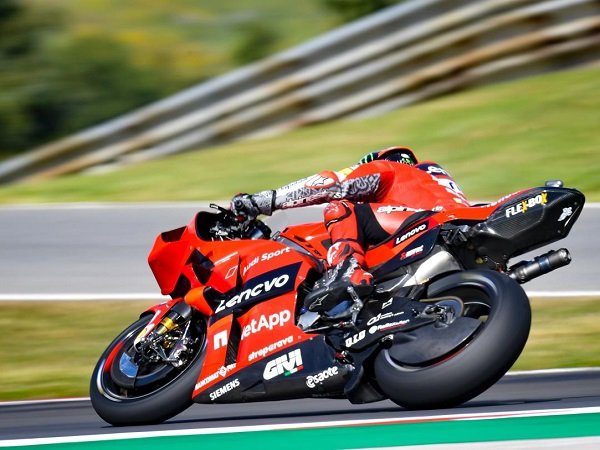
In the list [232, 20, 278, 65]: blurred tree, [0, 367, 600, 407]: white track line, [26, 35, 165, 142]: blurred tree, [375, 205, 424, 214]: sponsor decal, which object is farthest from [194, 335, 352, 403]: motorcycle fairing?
[232, 20, 278, 65]: blurred tree

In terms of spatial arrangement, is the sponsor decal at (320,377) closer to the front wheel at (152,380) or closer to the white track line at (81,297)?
the front wheel at (152,380)

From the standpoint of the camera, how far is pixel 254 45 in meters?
16.5

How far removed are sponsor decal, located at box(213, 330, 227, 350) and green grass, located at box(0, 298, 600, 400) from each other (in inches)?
65.0

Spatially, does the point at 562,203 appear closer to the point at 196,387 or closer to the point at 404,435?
the point at 404,435

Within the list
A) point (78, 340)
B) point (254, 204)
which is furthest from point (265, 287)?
point (78, 340)

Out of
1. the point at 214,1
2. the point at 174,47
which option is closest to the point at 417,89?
the point at 174,47

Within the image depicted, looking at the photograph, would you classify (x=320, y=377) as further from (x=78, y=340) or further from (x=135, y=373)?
(x=78, y=340)

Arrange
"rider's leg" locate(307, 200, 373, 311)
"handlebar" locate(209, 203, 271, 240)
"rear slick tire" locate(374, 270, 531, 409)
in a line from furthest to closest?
1. "handlebar" locate(209, 203, 271, 240)
2. "rider's leg" locate(307, 200, 373, 311)
3. "rear slick tire" locate(374, 270, 531, 409)

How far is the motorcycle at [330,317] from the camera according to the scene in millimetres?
4430

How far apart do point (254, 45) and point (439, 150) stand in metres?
5.89

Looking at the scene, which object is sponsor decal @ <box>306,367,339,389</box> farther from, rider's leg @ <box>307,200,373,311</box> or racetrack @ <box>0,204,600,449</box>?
rider's leg @ <box>307,200,373,311</box>

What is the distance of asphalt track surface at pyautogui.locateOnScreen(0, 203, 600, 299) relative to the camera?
845 centimetres

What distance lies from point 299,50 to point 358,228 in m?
7.54

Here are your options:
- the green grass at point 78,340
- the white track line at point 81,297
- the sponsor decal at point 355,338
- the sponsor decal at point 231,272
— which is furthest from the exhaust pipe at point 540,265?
the white track line at point 81,297
